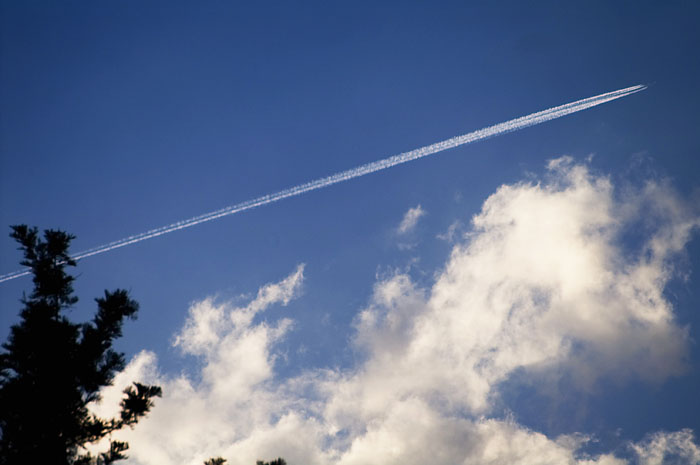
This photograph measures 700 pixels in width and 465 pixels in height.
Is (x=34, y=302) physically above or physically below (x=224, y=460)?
above

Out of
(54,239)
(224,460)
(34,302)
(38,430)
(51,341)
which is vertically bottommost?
(224,460)

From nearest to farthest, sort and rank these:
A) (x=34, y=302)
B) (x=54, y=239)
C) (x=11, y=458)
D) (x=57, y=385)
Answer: (x=11, y=458) → (x=57, y=385) → (x=34, y=302) → (x=54, y=239)

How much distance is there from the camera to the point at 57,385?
12.4 metres

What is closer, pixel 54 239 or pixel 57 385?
pixel 57 385

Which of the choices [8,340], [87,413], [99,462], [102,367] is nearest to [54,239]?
[8,340]

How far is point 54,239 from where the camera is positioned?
14289 mm

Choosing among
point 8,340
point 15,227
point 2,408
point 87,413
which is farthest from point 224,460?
point 15,227

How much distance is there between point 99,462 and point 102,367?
121 inches

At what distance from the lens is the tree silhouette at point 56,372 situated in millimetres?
11672

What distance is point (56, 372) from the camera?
12.5 m

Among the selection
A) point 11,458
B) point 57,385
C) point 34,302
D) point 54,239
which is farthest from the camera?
point 54,239

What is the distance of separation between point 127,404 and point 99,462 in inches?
77.7

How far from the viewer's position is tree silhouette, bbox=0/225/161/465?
11672 mm

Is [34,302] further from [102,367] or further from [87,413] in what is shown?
[87,413]
